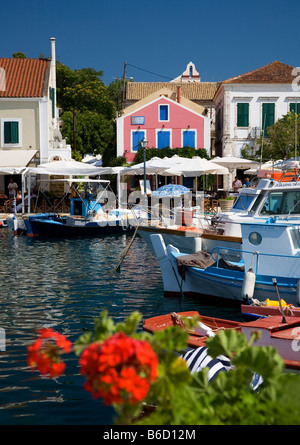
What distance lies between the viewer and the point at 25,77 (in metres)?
39.0

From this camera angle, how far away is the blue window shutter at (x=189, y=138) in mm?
42656

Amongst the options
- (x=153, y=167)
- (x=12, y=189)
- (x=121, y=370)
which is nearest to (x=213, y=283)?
(x=121, y=370)

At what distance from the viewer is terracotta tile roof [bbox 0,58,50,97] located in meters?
37.6

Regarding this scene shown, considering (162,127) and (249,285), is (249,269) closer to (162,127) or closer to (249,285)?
(249,285)

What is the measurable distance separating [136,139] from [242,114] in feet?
25.7

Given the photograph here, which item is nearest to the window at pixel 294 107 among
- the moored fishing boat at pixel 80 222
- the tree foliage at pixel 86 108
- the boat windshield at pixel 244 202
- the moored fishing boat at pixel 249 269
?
the tree foliage at pixel 86 108

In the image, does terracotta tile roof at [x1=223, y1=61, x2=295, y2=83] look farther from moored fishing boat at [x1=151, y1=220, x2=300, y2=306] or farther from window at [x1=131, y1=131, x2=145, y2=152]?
moored fishing boat at [x1=151, y1=220, x2=300, y2=306]

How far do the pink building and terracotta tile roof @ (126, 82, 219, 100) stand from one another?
425 inches

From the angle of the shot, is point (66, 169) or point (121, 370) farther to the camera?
point (66, 169)

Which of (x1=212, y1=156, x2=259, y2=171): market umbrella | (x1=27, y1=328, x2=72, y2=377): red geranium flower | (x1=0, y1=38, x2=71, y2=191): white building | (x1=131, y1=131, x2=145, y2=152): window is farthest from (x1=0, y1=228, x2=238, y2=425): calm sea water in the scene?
(x1=131, y1=131, x2=145, y2=152): window

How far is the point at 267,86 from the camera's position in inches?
1646

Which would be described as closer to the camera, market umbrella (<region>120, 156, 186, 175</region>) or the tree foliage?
market umbrella (<region>120, 156, 186, 175</region>)
